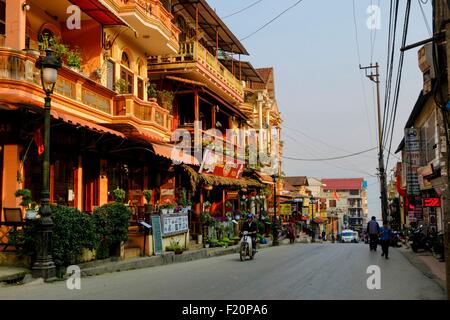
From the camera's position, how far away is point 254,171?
36844 mm

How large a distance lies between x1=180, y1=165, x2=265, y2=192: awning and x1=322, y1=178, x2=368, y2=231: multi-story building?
78.1 m

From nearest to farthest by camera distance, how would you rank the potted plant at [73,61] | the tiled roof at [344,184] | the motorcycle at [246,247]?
1. the potted plant at [73,61]
2. the motorcycle at [246,247]
3. the tiled roof at [344,184]

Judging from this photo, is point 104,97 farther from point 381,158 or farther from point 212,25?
point 381,158

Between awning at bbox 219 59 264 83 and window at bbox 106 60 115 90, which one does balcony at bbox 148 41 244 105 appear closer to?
window at bbox 106 60 115 90

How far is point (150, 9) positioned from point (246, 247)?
10.6 metres

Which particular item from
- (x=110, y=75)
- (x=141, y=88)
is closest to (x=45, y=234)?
(x=110, y=75)

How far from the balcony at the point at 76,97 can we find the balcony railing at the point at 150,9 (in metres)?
3.44

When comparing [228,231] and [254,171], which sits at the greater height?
[254,171]

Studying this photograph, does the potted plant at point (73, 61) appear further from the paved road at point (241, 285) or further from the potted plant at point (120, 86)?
the paved road at point (241, 285)

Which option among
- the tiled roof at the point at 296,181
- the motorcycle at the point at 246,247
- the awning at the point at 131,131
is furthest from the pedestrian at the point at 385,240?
the tiled roof at the point at 296,181

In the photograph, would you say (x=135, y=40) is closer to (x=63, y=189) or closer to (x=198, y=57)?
(x=198, y=57)

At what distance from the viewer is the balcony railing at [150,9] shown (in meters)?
19.1
